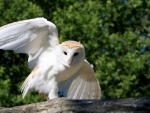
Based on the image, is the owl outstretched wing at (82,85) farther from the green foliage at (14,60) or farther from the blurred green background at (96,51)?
the green foliage at (14,60)

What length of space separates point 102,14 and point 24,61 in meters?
1.52

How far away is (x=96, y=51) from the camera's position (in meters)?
8.20

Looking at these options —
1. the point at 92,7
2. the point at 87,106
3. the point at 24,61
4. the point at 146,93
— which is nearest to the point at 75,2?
the point at 92,7

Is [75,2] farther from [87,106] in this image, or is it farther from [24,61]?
[87,106]

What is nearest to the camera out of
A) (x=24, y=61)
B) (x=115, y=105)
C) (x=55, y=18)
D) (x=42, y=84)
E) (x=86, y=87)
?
(x=115, y=105)

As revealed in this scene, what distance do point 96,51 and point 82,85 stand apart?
9.77 ft

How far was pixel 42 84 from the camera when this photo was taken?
4652 millimetres

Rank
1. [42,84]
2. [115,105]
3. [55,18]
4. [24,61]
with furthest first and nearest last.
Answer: [24,61], [55,18], [42,84], [115,105]

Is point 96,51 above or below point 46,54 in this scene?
below

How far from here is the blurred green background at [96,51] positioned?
772 cm

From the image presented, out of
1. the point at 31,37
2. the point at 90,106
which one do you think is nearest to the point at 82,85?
the point at 31,37

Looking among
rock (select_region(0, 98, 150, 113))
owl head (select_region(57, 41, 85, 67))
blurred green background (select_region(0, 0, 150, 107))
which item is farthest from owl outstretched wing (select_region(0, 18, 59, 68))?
blurred green background (select_region(0, 0, 150, 107))

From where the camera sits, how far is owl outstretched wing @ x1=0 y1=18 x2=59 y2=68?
476 cm

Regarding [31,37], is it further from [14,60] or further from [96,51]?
[14,60]
